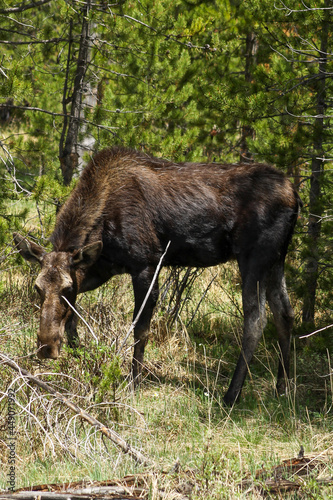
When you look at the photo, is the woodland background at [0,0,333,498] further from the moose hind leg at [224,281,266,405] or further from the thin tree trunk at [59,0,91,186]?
the moose hind leg at [224,281,266,405]

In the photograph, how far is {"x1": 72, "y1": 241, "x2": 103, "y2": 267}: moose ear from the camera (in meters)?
6.31

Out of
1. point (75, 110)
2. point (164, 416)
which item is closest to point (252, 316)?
point (164, 416)

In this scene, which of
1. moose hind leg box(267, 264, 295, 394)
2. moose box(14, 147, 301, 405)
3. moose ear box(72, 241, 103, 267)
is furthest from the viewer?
moose hind leg box(267, 264, 295, 394)

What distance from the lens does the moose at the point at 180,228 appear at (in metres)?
6.73

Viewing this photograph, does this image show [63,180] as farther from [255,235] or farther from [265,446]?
[265,446]

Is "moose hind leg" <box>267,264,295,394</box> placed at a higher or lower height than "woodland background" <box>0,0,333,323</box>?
lower

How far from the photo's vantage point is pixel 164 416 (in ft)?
19.0

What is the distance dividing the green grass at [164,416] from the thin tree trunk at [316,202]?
58cm

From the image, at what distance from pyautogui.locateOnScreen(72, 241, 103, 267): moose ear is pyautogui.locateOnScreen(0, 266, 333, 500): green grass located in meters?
0.58

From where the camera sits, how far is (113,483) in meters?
4.25

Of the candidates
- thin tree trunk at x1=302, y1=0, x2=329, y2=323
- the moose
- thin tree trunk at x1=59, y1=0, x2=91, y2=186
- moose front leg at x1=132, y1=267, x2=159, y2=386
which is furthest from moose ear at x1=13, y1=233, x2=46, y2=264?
thin tree trunk at x1=302, y1=0, x2=329, y2=323

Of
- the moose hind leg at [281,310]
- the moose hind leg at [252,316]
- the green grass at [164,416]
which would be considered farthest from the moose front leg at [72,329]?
the moose hind leg at [281,310]

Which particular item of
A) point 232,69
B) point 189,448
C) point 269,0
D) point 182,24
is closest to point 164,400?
point 189,448

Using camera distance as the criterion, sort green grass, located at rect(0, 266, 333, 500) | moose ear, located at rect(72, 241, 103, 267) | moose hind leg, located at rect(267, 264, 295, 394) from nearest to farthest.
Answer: green grass, located at rect(0, 266, 333, 500)
moose ear, located at rect(72, 241, 103, 267)
moose hind leg, located at rect(267, 264, 295, 394)
